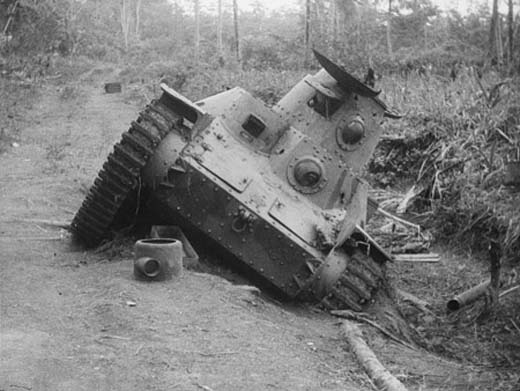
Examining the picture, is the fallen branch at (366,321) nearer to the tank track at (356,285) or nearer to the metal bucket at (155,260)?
the tank track at (356,285)

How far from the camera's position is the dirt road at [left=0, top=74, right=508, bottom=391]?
4703mm

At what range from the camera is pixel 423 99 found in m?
16.2

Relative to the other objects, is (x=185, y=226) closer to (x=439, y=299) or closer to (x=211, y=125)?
(x=211, y=125)

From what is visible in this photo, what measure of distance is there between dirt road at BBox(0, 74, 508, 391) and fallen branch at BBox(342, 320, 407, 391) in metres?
0.09

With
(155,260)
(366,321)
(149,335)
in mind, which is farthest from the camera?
(366,321)

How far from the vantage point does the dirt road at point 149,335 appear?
470 cm

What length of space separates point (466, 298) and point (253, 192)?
2.63m

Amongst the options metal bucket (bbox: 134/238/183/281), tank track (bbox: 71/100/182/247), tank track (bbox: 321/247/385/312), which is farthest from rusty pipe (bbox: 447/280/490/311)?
tank track (bbox: 71/100/182/247)

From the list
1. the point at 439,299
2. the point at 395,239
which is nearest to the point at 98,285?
the point at 439,299

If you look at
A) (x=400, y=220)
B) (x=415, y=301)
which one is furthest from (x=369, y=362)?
(x=400, y=220)

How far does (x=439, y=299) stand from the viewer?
30.9ft

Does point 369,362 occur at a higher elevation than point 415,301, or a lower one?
higher

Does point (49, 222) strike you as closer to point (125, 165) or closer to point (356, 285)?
point (125, 165)

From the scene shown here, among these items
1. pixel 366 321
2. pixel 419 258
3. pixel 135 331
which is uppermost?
pixel 135 331
